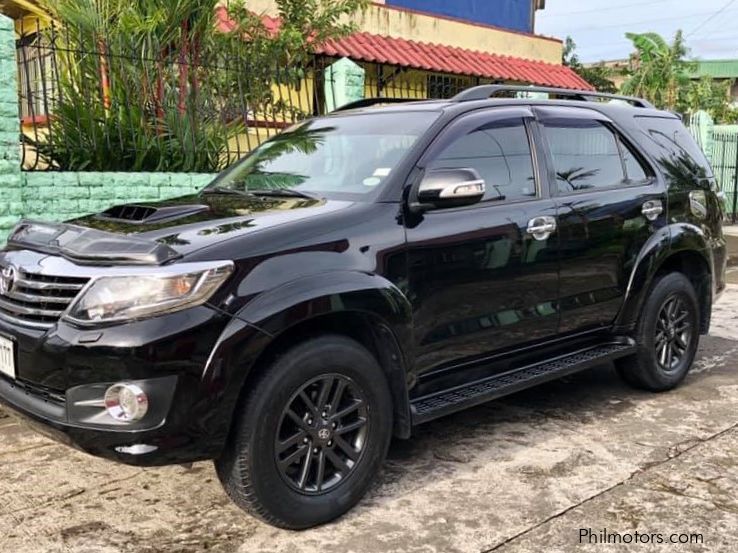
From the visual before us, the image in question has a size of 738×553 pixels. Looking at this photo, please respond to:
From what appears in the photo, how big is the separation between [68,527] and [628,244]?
11.4ft

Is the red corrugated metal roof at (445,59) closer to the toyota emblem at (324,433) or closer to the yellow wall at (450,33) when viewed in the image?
the yellow wall at (450,33)

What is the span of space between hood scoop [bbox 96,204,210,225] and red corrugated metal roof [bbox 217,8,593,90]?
22.9ft

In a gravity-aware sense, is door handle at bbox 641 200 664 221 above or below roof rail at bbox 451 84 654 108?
below

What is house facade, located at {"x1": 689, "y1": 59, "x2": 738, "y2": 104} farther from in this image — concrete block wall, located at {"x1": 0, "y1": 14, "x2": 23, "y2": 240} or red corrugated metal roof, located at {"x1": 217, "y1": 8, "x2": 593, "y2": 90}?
concrete block wall, located at {"x1": 0, "y1": 14, "x2": 23, "y2": 240}

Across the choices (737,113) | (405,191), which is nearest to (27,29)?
(405,191)

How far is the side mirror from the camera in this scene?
11.9 feet

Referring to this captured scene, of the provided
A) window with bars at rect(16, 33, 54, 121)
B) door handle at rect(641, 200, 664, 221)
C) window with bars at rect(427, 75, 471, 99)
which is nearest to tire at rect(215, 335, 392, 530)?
door handle at rect(641, 200, 664, 221)

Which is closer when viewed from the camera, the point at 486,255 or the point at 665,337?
the point at 486,255

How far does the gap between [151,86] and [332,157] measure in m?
3.66

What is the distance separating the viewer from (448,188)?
11.9ft

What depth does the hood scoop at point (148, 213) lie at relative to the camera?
3514 mm

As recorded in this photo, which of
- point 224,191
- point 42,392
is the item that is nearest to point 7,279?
point 42,392

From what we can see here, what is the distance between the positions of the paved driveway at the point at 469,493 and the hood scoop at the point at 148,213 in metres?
1.30

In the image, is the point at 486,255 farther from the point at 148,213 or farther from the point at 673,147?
the point at 673,147
